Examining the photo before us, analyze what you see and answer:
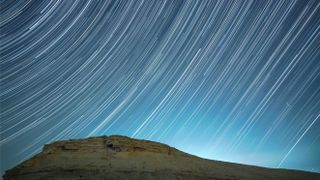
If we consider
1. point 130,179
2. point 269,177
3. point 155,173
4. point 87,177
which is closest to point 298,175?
point 269,177

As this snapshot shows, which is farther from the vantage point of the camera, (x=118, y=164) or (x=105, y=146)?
(x=105, y=146)

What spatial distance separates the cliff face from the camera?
2391cm

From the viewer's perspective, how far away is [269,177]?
98.1ft

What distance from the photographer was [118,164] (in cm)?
2505

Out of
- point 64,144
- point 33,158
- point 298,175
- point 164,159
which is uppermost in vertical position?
point 298,175

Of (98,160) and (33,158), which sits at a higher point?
(98,160)

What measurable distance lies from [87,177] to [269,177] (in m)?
16.4

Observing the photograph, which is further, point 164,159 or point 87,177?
point 164,159

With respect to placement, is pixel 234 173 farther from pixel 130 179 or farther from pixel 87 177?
pixel 87 177

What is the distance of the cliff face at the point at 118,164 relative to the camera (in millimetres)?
23906

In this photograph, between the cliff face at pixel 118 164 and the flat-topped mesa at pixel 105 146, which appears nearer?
the cliff face at pixel 118 164

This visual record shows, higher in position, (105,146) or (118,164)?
(105,146)

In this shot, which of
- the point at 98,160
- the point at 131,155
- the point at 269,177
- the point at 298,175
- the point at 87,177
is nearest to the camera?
the point at 87,177

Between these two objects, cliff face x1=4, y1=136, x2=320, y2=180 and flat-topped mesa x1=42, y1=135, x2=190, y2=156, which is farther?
flat-topped mesa x1=42, y1=135, x2=190, y2=156
